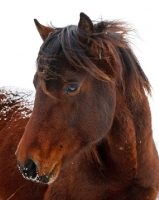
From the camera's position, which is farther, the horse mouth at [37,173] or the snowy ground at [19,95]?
the snowy ground at [19,95]

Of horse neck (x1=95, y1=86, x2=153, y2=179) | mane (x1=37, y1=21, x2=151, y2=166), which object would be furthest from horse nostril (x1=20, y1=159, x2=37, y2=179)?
horse neck (x1=95, y1=86, x2=153, y2=179)

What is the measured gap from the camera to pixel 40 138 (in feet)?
9.37

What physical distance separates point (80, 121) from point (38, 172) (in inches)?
21.6

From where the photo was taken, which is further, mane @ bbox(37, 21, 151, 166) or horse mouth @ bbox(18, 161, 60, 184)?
mane @ bbox(37, 21, 151, 166)

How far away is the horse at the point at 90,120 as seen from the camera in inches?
115

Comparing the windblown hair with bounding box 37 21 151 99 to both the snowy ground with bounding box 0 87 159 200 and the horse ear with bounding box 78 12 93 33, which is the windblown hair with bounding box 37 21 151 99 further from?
the snowy ground with bounding box 0 87 159 200

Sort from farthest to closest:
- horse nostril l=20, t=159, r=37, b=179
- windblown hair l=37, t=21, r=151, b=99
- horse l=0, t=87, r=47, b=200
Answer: horse l=0, t=87, r=47, b=200 < windblown hair l=37, t=21, r=151, b=99 < horse nostril l=20, t=159, r=37, b=179

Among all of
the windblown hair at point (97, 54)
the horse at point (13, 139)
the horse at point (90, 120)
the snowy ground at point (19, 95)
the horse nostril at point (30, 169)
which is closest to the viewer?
the horse nostril at point (30, 169)

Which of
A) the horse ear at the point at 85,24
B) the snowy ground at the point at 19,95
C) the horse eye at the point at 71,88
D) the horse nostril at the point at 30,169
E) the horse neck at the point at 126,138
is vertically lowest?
the snowy ground at the point at 19,95

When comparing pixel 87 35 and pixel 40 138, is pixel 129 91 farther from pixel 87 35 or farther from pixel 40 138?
pixel 40 138

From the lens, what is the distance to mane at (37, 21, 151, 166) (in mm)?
3045

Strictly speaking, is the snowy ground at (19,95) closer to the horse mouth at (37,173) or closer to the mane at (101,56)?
the mane at (101,56)

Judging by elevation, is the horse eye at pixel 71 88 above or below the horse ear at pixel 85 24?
below

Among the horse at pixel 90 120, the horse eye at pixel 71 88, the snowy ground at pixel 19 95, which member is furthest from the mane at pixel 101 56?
the snowy ground at pixel 19 95
